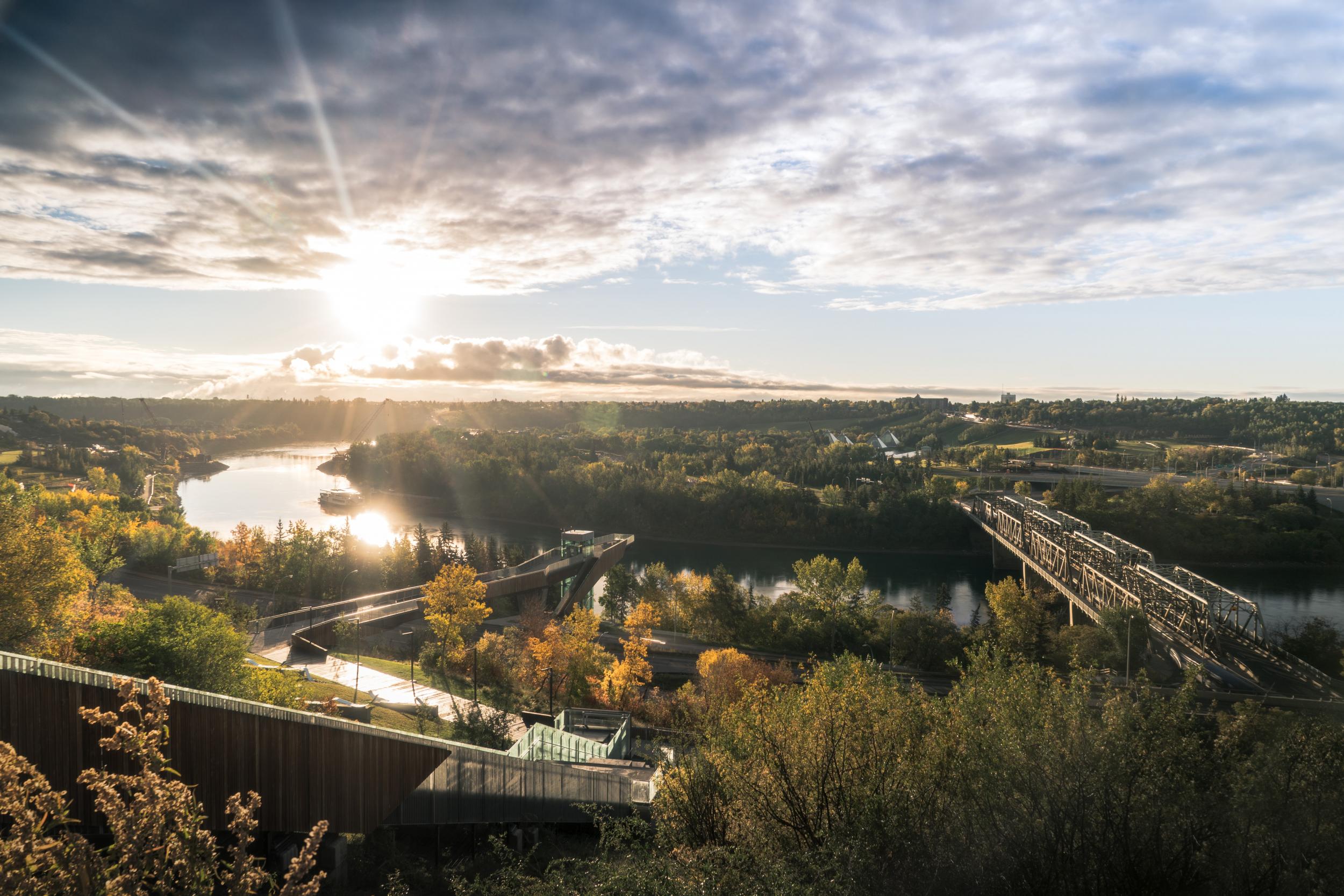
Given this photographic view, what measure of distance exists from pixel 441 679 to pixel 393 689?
2095 millimetres

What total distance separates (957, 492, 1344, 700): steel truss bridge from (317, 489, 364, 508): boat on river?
55.3 m

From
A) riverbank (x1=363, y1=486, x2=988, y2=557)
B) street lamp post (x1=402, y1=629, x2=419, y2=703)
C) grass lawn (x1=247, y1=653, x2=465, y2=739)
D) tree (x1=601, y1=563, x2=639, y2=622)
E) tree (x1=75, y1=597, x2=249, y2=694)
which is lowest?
riverbank (x1=363, y1=486, x2=988, y2=557)

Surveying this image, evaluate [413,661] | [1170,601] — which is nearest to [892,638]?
[1170,601]

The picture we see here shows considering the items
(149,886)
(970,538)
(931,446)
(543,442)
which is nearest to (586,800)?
(149,886)

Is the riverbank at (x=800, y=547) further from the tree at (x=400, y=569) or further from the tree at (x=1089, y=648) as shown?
the tree at (x=1089, y=648)

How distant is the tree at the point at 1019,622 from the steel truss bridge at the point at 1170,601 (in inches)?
92.5

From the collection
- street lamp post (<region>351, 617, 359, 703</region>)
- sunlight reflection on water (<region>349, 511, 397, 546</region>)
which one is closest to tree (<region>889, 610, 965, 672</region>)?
street lamp post (<region>351, 617, 359, 703</region>)

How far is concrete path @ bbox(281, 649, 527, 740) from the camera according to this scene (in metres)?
15.3

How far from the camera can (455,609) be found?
873 inches

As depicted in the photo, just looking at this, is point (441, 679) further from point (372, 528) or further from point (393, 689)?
point (372, 528)

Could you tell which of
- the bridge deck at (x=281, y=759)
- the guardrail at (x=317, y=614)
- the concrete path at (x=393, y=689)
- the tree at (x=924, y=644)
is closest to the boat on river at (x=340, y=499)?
the guardrail at (x=317, y=614)

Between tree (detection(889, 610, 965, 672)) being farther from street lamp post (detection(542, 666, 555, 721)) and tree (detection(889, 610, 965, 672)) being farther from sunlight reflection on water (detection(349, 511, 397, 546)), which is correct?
sunlight reflection on water (detection(349, 511, 397, 546))

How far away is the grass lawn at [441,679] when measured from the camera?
18.2m

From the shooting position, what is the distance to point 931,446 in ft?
346
